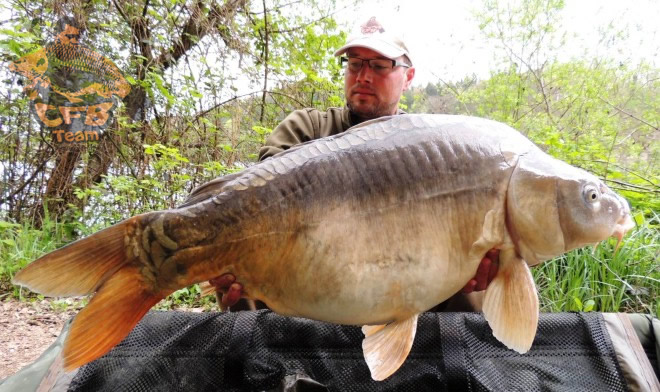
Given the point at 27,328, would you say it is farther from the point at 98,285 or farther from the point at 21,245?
the point at 98,285

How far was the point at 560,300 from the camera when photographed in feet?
6.81

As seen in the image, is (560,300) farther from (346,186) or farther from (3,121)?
(3,121)

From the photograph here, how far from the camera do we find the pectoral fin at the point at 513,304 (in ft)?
3.28

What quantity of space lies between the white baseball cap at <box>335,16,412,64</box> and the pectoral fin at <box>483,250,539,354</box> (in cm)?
117

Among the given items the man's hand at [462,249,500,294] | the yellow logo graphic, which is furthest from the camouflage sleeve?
the yellow logo graphic

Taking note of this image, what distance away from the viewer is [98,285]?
2.88 feet

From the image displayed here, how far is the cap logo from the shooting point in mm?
2004

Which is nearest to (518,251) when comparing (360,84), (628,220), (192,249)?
(628,220)

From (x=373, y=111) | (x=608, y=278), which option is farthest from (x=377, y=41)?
(x=608, y=278)

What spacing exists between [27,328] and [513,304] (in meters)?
2.69

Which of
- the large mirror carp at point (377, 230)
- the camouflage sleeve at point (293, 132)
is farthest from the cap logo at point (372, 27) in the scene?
the large mirror carp at point (377, 230)

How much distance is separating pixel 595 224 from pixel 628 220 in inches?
4.8

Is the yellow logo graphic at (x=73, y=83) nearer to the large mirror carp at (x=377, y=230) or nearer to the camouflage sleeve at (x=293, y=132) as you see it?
the camouflage sleeve at (x=293, y=132)

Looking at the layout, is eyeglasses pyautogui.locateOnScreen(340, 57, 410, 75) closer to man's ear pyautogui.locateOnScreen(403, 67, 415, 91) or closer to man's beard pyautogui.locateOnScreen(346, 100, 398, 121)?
man's beard pyautogui.locateOnScreen(346, 100, 398, 121)
